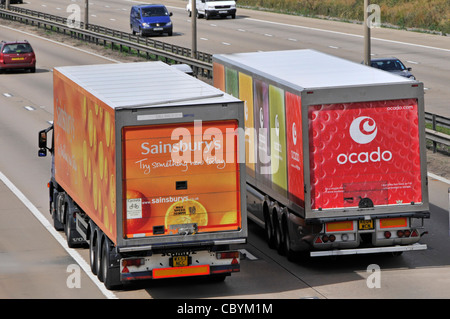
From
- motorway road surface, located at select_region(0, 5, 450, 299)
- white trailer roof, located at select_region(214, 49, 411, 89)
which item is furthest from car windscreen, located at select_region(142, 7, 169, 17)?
white trailer roof, located at select_region(214, 49, 411, 89)

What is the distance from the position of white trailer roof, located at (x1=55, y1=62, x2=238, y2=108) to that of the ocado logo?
2.52 meters

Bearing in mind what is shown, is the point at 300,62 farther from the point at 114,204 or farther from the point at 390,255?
the point at 114,204

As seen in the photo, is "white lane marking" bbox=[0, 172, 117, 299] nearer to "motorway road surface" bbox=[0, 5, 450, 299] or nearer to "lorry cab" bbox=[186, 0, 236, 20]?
"motorway road surface" bbox=[0, 5, 450, 299]

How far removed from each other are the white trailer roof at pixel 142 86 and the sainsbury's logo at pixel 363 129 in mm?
2510

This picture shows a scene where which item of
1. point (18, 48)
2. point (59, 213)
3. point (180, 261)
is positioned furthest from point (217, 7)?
point (180, 261)

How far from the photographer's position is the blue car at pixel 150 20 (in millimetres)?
61688

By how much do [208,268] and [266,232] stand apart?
4.03 meters

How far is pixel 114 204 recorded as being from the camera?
56.1 feet

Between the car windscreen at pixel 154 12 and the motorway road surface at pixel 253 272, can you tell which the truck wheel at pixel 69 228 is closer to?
the motorway road surface at pixel 253 272

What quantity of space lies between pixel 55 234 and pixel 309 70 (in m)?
6.21

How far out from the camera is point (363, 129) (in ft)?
62.5

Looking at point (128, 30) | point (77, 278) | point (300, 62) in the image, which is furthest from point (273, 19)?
point (77, 278)

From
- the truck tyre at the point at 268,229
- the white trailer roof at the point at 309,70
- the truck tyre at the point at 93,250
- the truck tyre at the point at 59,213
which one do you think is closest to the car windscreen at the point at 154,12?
the white trailer roof at the point at 309,70

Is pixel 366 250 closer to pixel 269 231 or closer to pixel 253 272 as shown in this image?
pixel 253 272
